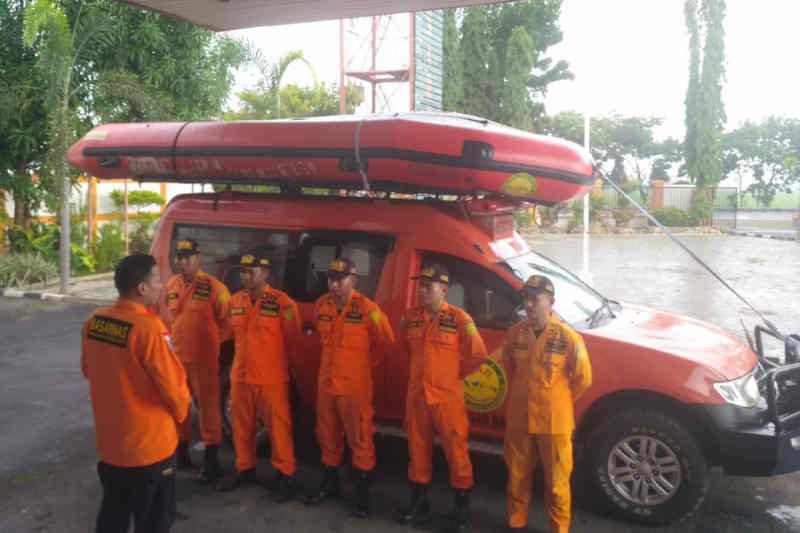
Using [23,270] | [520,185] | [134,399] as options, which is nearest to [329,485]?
[134,399]

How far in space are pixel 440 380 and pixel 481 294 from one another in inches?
30.2

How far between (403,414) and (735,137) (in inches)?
1875

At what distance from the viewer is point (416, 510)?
4.42 m

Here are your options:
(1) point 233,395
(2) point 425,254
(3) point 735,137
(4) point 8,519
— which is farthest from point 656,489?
(3) point 735,137

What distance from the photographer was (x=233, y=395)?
4.77m

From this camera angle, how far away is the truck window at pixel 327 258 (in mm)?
5020

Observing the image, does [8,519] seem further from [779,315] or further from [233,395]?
[779,315]

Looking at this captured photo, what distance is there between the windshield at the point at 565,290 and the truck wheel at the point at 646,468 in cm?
72

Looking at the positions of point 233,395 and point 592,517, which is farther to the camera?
point 233,395

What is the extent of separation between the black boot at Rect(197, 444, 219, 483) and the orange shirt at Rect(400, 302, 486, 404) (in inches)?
64.6

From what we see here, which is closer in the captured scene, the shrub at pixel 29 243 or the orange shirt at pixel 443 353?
the orange shirt at pixel 443 353

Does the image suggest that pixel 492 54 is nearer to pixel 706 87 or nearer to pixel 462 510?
pixel 706 87

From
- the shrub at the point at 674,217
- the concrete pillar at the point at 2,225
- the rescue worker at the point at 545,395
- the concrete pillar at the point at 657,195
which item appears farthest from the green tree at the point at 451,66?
the rescue worker at the point at 545,395

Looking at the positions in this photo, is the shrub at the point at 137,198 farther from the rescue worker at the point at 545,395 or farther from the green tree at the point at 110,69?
the rescue worker at the point at 545,395
